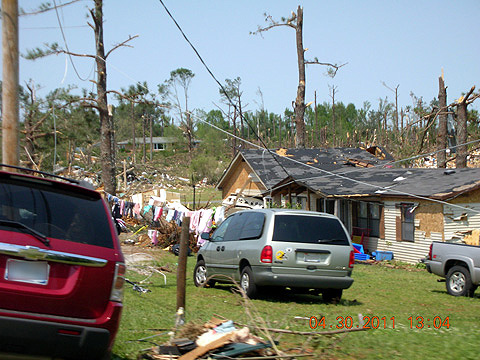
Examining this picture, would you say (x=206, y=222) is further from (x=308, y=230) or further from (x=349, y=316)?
(x=349, y=316)

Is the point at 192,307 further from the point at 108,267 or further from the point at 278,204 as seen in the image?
the point at 278,204

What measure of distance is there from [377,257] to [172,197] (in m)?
14.2

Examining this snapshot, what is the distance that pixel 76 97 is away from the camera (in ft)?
78.1

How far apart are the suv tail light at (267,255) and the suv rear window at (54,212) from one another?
5.32 meters

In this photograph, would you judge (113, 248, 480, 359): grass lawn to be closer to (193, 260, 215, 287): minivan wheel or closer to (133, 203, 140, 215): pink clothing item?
(193, 260, 215, 287): minivan wheel

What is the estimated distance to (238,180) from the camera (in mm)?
31781

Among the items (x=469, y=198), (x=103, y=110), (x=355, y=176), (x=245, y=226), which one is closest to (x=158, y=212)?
(x=103, y=110)

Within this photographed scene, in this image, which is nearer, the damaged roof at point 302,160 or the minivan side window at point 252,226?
the minivan side window at point 252,226

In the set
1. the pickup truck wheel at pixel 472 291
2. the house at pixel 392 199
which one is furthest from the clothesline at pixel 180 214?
the pickup truck wheel at pixel 472 291

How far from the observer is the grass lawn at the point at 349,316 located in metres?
5.86

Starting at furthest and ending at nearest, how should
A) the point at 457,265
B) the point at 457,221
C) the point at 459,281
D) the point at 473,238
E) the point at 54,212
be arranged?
the point at 457,221
the point at 473,238
the point at 457,265
the point at 459,281
the point at 54,212

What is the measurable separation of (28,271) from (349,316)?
17.6ft

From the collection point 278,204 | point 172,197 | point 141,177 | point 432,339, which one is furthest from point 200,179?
point 432,339

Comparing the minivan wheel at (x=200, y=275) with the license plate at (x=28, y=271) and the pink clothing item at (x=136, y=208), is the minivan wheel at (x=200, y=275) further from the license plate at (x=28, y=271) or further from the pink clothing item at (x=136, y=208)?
the pink clothing item at (x=136, y=208)
